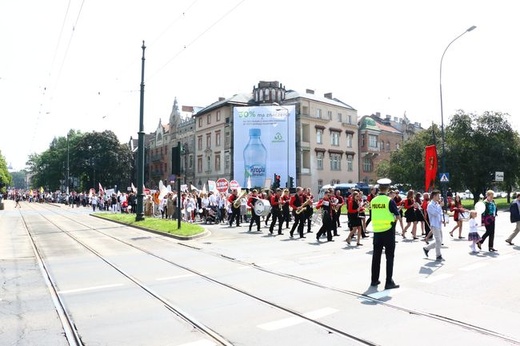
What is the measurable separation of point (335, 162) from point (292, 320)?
202 feet

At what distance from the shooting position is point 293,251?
13.1 meters

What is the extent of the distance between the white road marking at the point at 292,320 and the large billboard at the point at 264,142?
4898 centimetres

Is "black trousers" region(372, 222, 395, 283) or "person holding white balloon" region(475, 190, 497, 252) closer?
"black trousers" region(372, 222, 395, 283)

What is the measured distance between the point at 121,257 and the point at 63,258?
1487mm

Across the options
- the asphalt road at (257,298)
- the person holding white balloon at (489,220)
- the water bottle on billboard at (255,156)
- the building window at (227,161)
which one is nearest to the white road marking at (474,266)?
the asphalt road at (257,298)

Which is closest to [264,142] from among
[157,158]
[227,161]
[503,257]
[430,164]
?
[227,161]

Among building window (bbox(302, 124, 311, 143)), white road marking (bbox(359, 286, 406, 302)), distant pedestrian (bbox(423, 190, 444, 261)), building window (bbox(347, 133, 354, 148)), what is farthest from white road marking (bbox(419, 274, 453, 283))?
building window (bbox(347, 133, 354, 148))

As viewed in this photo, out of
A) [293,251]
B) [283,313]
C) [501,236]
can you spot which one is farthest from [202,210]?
[283,313]

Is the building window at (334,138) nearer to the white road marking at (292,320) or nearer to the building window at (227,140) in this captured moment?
the building window at (227,140)

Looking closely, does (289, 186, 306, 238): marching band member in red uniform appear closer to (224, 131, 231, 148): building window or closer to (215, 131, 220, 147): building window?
(224, 131, 231, 148): building window

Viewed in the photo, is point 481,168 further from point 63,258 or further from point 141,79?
point 63,258

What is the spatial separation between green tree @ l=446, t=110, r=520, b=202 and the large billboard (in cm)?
1885

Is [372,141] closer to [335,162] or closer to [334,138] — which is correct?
[334,138]

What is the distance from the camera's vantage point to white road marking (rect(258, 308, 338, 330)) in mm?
5730
